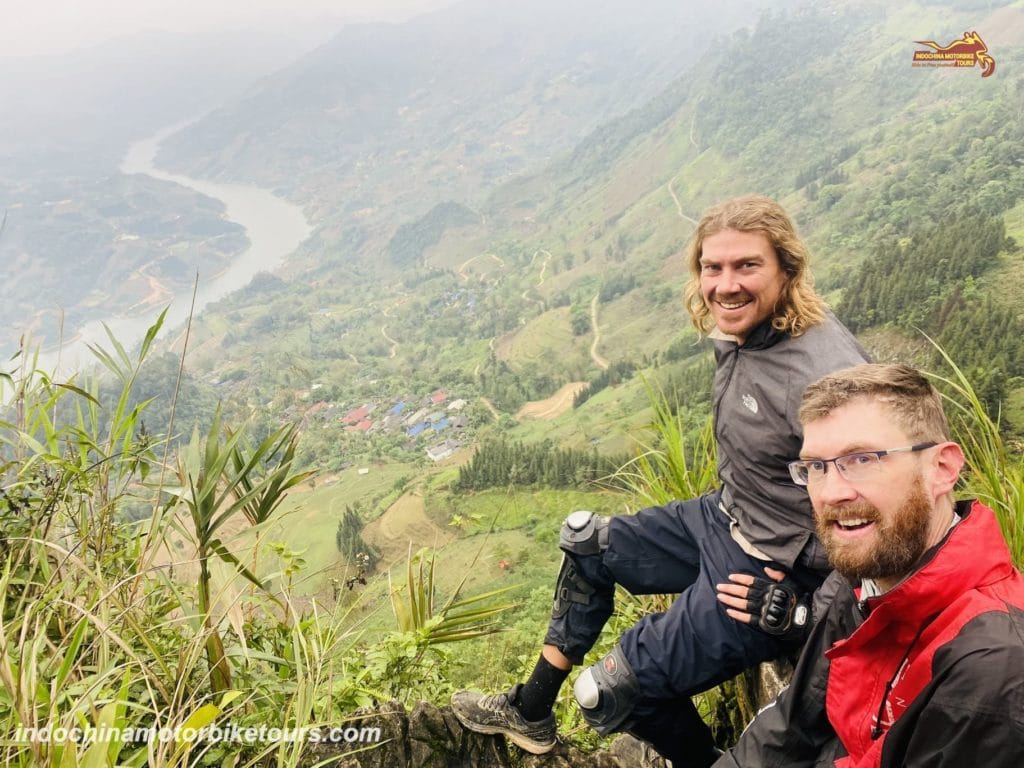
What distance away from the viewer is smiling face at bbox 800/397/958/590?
1068 millimetres

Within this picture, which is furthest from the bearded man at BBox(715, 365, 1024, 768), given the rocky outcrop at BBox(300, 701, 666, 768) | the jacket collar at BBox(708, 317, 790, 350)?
the rocky outcrop at BBox(300, 701, 666, 768)

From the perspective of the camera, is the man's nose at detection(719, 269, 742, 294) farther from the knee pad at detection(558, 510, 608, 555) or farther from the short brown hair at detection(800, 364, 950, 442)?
the knee pad at detection(558, 510, 608, 555)

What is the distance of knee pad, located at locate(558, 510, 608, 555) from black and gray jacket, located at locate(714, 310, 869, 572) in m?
0.45

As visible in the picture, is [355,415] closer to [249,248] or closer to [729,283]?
[729,283]

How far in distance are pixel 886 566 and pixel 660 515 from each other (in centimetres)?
111

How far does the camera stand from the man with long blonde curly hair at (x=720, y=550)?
172 cm

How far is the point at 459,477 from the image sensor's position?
3897 centimetres

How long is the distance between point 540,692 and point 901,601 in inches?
50.4

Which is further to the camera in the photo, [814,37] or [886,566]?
[814,37]

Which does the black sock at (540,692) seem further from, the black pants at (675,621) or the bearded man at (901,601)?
the bearded man at (901,601)

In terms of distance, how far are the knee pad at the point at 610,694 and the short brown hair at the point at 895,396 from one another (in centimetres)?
99

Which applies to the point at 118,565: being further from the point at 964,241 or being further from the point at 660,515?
the point at 964,241

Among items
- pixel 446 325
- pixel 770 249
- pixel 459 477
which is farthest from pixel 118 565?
pixel 446 325

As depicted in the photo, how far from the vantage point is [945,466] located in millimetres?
1099
